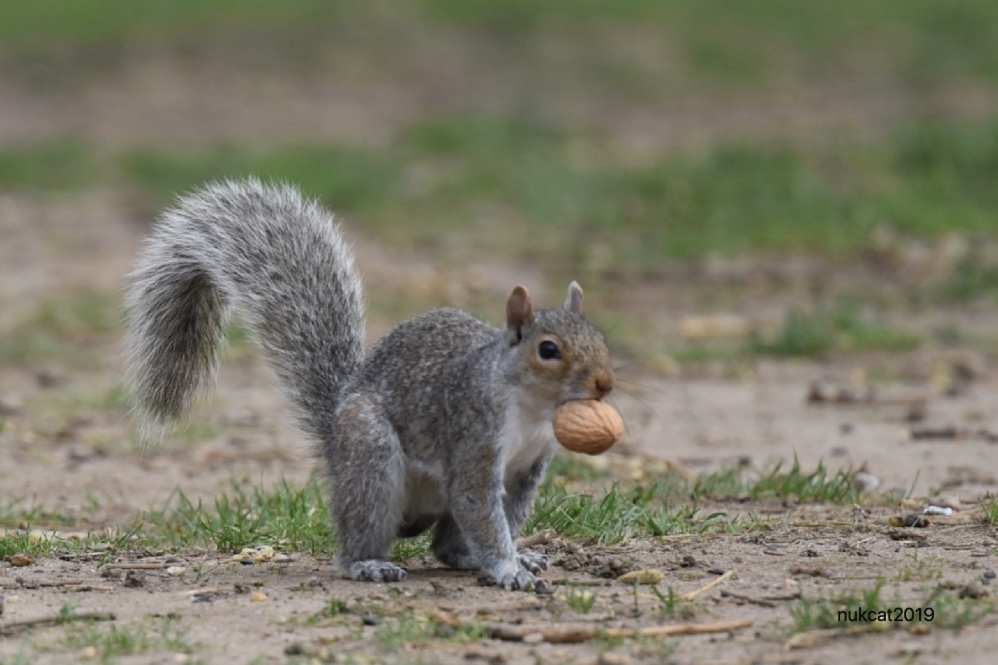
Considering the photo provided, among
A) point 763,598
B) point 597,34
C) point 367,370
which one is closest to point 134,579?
point 367,370

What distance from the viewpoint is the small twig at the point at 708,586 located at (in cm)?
381

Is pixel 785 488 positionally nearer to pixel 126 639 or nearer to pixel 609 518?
pixel 609 518

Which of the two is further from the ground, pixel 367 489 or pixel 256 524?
pixel 367 489

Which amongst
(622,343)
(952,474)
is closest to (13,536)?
(952,474)

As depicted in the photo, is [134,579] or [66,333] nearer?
[134,579]

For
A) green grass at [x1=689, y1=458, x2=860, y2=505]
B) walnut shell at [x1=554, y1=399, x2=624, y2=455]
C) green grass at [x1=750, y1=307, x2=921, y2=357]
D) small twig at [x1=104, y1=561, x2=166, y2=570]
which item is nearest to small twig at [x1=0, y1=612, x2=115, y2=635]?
small twig at [x1=104, y1=561, x2=166, y2=570]

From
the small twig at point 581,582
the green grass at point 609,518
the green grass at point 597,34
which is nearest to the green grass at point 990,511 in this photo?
the green grass at point 609,518

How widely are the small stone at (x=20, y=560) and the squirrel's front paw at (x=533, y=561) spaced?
1.29 m

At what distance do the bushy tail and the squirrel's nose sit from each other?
83 cm

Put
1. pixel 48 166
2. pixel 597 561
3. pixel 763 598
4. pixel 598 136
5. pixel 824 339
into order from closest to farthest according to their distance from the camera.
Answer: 1. pixel 763 598
2. pixel 597 561
3. pixel 824 339
4. pixel 48 166
5. pixel 598 136

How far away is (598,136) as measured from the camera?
1453cm

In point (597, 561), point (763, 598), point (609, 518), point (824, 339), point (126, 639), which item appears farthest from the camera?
point (824, 339)

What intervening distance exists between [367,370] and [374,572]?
53 cm

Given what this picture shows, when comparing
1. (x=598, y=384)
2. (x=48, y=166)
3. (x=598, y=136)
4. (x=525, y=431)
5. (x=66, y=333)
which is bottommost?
(x=525, y=431)
